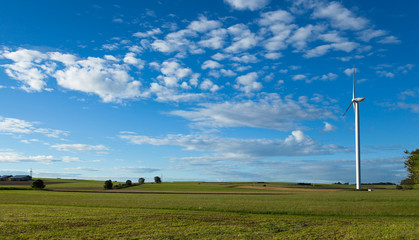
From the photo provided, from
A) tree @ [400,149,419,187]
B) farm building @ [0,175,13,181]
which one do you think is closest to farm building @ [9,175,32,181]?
farm building @ [0,175,13,181]

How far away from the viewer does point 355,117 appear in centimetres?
9038

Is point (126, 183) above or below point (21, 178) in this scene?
above

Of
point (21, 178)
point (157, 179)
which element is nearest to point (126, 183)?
point (157, 179)

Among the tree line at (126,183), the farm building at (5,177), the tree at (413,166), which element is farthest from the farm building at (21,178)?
the tree at (413,166)

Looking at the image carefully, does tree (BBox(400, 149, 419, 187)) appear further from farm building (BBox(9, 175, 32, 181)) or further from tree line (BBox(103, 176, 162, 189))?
farm building (BBox(9, 175, 32, 181))

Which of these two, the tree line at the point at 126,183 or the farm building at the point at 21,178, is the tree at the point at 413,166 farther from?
the farm building at the point at 21,178

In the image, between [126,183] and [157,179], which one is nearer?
[126,183]

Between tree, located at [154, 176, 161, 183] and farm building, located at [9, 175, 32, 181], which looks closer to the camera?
tree, located at [154, 176, 161, 183]

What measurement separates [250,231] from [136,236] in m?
7.80

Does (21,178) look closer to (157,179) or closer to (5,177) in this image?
(5,177)

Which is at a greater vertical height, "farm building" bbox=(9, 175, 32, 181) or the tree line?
the tree line

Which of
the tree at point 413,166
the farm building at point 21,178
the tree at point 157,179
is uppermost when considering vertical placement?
the tree at point 413,166

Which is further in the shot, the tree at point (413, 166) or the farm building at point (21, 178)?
the farm building at point (21, 178)

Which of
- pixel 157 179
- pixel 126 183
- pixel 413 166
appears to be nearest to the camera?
pixel 413 166
